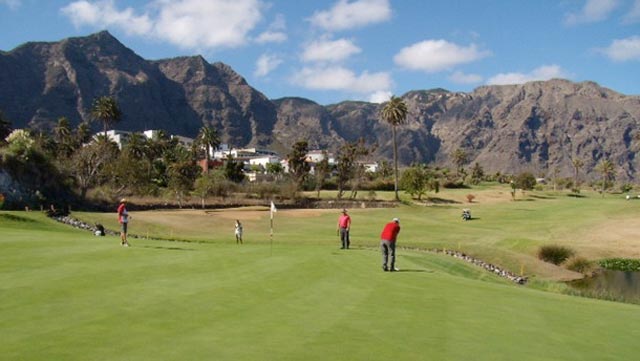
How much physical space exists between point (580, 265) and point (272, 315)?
40.0 metres

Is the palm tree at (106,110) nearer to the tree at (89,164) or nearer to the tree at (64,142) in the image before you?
the tree at (64,142)

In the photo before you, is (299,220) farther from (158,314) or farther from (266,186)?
(158,314)

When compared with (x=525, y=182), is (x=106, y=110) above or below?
above

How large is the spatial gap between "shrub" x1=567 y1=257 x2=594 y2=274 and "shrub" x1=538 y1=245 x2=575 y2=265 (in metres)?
0.92

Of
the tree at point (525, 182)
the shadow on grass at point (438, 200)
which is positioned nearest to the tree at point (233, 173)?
the shadow on grass at point (438, 200)

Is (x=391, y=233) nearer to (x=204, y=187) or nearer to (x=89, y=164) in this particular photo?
(x=89, y=164)

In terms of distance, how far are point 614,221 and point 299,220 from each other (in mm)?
40463

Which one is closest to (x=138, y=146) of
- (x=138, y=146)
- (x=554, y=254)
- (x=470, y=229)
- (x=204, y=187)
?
(x=138, y=146)

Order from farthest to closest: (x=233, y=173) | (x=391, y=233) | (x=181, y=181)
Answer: (x=233, y=173) < (x=181, y=181) < (x=391, y=233)

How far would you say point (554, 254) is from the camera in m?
49.5

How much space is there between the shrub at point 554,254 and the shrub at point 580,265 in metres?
0.92

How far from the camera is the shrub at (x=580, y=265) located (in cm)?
4669

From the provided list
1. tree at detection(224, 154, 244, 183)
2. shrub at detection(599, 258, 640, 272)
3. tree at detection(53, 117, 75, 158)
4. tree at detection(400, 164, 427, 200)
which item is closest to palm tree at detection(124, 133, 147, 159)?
tree at detection(53, 117, 75, 158)

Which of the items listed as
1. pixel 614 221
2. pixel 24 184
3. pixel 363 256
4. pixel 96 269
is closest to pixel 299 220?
pixel 24 184
